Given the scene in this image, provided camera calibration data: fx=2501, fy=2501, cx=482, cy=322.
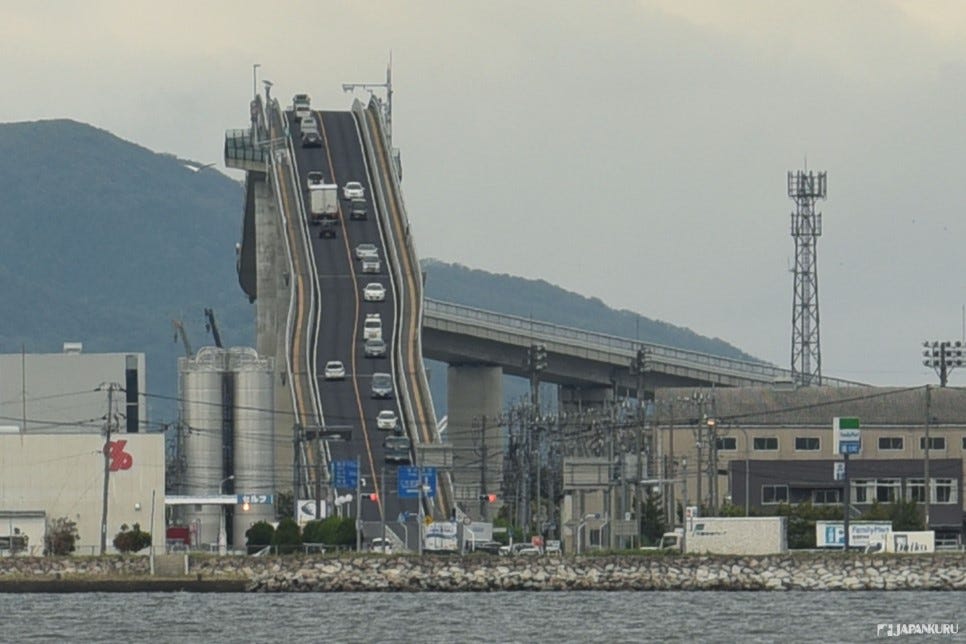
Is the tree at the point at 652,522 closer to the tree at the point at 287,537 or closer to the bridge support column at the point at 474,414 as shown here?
the tree at the point at 287,537

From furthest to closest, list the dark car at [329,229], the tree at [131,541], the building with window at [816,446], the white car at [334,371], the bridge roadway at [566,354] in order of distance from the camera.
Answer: the bridge roadway at [566,354] → the dark car at [329,229] → the building with window at [816,446] → the white car at [334,371] → the tree at [131,541]

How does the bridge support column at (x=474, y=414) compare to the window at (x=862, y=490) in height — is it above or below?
above

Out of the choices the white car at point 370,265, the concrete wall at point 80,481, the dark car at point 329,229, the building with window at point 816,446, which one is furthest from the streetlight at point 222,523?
the building with window at point 816,446

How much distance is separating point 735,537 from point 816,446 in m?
57.1

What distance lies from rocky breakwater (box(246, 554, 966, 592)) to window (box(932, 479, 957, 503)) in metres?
53.8

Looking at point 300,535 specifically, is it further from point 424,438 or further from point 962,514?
point 962,514

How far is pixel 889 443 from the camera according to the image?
161625 mm

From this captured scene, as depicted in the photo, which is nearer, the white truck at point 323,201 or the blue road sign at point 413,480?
the blue road sign at point 413,480

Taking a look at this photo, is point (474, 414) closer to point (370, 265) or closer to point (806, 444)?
point (370, 265)

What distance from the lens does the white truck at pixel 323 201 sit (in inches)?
6152

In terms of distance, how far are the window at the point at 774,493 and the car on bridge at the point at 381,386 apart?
958 inches

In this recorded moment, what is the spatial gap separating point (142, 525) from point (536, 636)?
2532 inches

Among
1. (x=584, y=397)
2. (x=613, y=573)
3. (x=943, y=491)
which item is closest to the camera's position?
(x=613, y=573)

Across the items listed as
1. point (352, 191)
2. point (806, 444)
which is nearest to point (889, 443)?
point (806, 444)
